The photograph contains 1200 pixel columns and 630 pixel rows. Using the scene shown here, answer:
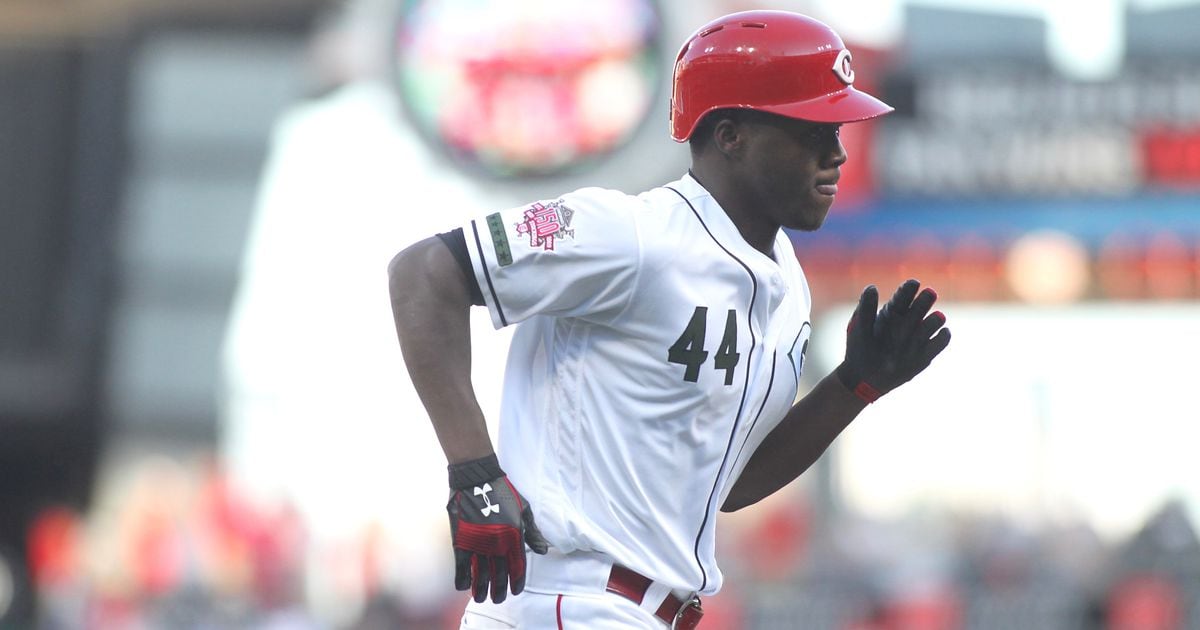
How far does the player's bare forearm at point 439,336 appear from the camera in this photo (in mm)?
3400

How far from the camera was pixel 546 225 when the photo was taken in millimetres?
3438

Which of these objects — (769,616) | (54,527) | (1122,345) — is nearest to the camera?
(769,616)

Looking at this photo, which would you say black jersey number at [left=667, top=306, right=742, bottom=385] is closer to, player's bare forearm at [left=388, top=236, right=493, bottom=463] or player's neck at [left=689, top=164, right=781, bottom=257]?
player's neck at [left=689, top=164, right=781, bottom=257]

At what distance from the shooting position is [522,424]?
362cm

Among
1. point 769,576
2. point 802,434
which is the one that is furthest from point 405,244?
point 802,434

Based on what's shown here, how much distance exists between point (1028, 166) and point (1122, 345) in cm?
520

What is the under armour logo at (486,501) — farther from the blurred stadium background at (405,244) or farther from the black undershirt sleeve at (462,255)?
the blurred stadium background at (405,244)

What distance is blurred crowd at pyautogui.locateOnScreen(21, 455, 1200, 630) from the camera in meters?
10.6

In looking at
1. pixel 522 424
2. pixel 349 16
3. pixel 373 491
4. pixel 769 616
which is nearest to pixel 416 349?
pixel 522 424

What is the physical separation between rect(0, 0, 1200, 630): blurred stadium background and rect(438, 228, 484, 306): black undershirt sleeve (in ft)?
26.2

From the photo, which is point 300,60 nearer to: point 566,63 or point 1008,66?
point 566,63

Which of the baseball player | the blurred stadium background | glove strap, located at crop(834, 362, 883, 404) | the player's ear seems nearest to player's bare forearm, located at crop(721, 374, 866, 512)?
glove strap, located at crop(834, 362, 883, 404)

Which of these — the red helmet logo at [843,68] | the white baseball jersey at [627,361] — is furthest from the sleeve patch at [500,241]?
the red helmet logo at [843,68]

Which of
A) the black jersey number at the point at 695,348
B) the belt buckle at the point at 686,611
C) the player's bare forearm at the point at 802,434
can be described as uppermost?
the black jersey number at the point at 695,348
